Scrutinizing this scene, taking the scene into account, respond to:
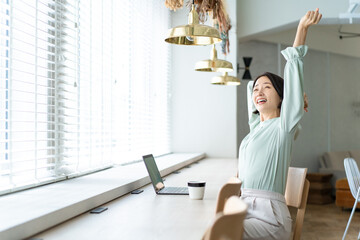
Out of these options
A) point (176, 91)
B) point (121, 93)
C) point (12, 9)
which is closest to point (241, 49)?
point (176, 91)

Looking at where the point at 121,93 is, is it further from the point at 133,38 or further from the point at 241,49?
the point at 241,49

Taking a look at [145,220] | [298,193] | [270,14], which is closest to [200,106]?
[270,14]

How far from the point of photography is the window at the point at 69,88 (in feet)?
7.74

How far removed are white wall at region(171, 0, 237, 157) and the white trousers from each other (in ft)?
12.6

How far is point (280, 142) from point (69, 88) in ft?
4.95

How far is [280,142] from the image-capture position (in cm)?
216

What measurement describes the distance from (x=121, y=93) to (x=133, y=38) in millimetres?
701

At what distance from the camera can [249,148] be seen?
7.33ft

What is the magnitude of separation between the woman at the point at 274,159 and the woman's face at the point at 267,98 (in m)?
0.06

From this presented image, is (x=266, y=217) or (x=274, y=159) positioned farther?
(x=274, y=159)

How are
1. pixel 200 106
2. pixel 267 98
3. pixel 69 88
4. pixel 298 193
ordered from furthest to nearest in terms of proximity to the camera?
pixel 200 106
pixel 69 88
pixel 298 193
pixel 267 98

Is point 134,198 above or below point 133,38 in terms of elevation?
below

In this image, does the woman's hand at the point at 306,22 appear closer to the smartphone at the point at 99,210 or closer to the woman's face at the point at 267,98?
the woman's face at the point at 267,98

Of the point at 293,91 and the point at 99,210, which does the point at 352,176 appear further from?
the point at 99,210
